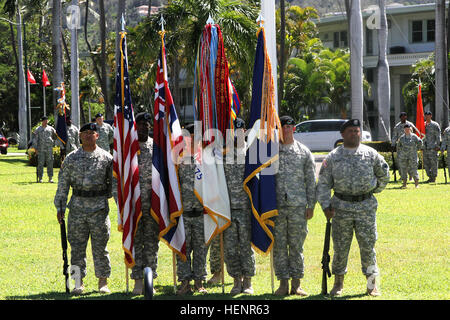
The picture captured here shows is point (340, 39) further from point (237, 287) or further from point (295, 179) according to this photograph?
point (237, 287)

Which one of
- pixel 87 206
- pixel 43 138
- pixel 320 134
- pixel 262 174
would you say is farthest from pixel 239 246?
pixel 320 134

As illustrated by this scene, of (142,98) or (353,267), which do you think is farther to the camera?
(142,98)

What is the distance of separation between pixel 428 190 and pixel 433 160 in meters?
2.97

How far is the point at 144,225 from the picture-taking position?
8.53 m

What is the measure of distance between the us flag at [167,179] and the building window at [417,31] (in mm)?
48658

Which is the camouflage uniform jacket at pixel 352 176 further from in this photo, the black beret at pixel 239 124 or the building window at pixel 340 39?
the building window at pixel 340 39

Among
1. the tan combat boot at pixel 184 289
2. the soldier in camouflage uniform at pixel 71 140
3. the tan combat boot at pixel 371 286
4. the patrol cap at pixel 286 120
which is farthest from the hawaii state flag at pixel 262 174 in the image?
the soldier in camouflage uniform at pixel 71 140

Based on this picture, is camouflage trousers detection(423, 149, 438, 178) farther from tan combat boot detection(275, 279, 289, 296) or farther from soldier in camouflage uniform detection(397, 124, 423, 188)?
tan combat boot detection(275, 279, 289, 296)

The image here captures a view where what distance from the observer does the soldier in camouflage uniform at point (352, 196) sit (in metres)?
7.76

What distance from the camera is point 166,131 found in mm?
8484

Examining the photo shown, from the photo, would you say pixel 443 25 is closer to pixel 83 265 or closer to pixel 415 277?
pixel 415 277
